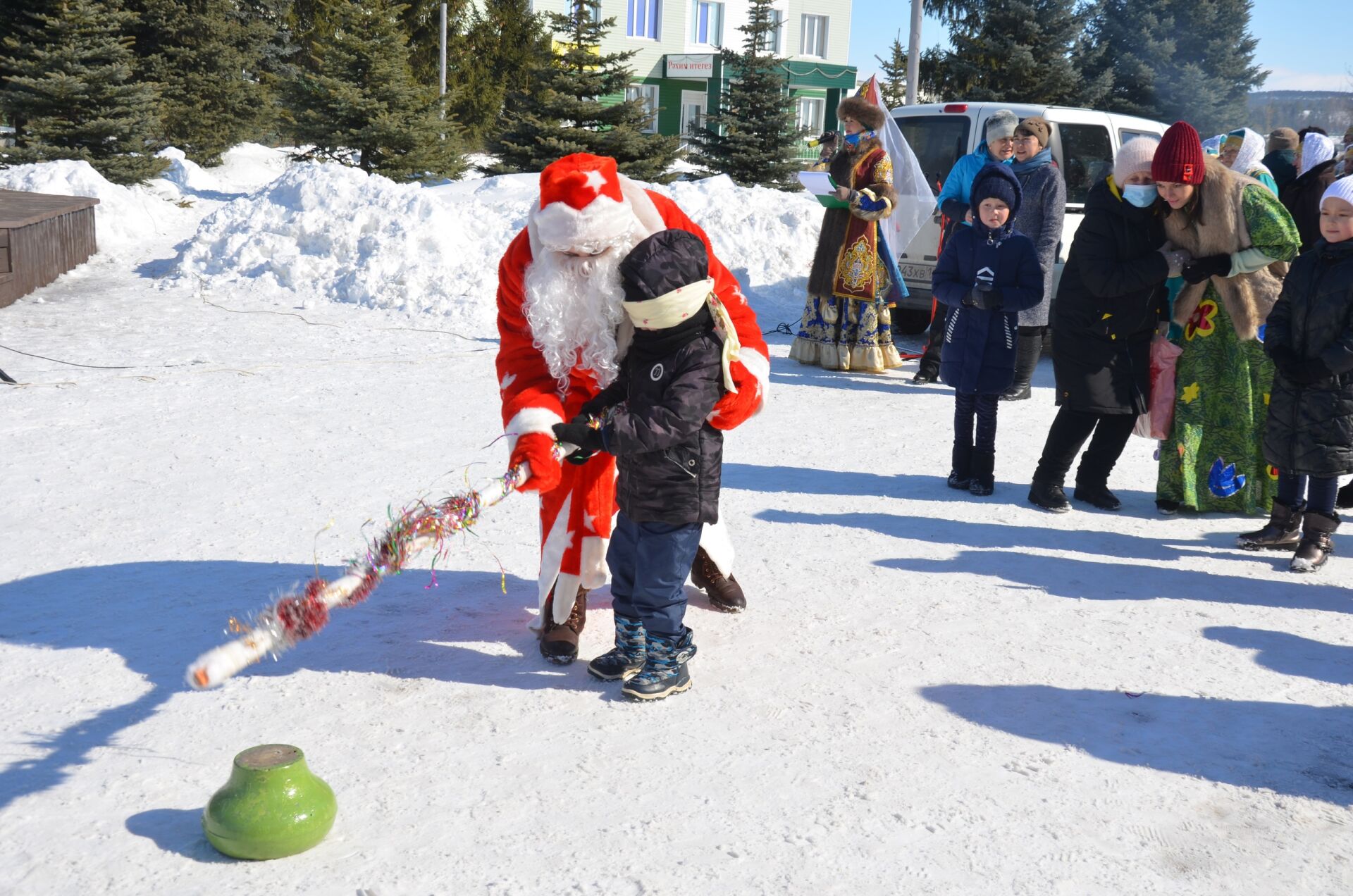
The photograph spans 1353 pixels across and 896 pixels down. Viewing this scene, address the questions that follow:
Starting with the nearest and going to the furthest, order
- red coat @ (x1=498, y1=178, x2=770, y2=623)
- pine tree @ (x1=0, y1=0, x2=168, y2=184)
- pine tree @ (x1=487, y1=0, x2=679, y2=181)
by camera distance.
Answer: red coat @ (x1=498, y1=178, x2=770, y2=623) → pine tree @ (x1=0, y1=0, x2=168, y2=184) → pine tree @ (x1=487, y1=0, x2=679, y2=181)

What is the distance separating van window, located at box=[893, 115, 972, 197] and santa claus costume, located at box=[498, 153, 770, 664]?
592cm

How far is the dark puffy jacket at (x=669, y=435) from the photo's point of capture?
3.23m

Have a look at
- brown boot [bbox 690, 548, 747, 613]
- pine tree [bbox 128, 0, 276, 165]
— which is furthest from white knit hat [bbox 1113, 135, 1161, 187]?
pine tree [bbox 128, 0, 276, 165]

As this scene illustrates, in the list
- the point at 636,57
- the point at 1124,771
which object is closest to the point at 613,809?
the point at 1124,771

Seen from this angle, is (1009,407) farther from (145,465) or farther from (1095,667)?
(145,465)

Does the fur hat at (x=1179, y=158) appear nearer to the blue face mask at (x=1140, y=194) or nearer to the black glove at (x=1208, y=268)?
the blue face mask at (x=1140, y=194)

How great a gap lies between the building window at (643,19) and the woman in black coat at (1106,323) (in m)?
32.8

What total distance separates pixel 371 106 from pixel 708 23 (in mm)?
21271

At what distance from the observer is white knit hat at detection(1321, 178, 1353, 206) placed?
13.9 ft

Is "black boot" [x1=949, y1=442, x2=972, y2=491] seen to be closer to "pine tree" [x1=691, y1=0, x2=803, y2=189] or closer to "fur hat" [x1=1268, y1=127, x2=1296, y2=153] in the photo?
"fur hat" [x1=1268, y1=127, x2=1296, y2=153]

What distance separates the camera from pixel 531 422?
3.40m

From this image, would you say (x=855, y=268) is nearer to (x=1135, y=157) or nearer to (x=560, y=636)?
(x=1135, y=157)

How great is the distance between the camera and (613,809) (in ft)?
9.20

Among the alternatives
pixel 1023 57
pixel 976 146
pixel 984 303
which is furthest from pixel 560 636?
pixel 1023 57
